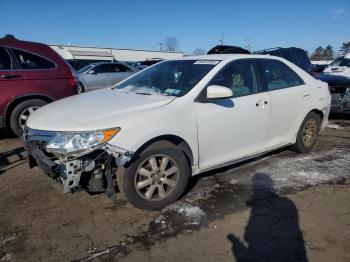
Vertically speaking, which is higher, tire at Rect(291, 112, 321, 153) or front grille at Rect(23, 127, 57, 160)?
front grille at Rect(23, 127, 57, 160)

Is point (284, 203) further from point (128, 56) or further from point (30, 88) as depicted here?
point (128, 56)

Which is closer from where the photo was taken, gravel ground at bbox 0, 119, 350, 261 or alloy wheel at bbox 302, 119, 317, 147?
gravel ground at bbox 0, 119, 350, 261

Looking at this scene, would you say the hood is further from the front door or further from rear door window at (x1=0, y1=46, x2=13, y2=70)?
rear door window at (x1=0, y1=46, x2=13, y2=70)

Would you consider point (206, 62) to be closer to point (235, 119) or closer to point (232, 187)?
point (235, 119)

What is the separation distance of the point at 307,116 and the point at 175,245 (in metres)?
3.31

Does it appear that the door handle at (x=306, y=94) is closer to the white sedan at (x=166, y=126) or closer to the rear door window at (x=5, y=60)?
the white sedan at (x=166, y=126)

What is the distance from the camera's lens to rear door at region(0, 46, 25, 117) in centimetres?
602

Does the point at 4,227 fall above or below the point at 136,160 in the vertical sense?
below

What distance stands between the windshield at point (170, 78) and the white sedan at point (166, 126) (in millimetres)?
15

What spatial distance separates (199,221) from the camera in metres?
3.35

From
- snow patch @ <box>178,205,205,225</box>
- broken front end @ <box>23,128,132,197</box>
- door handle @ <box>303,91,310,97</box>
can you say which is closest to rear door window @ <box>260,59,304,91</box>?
door handle @ <box>303,91,310,97</box>

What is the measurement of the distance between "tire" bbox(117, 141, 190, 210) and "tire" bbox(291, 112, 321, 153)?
2.40 meters

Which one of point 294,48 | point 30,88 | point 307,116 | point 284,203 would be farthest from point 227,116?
point 294,48

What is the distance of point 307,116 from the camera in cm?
527
